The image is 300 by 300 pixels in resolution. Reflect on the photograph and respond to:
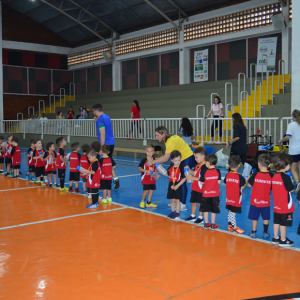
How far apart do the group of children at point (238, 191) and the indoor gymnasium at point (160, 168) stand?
2 centimetres

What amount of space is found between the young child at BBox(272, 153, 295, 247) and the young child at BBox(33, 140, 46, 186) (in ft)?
20.1

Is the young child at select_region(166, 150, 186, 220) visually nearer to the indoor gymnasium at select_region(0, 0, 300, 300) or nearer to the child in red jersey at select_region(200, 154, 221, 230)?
the indoor gymnasium at select_region(0, 0, 300, 300)

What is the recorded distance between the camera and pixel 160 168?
19.6 ft

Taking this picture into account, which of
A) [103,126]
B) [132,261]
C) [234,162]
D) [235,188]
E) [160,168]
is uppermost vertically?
[103,126]

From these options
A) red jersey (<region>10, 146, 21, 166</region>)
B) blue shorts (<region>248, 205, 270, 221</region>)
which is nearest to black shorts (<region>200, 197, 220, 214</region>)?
blue shorts (<region>248, 205, 270, 221</region>)

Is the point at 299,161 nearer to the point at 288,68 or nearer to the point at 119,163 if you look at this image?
the point at 119,163

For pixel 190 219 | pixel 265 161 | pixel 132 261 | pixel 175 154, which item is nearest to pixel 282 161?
pixel 265 161

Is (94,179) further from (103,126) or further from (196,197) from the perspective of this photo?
(196,197)

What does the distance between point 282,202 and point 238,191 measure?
688 mm

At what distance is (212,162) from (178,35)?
54.4ft

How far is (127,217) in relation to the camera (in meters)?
6.12

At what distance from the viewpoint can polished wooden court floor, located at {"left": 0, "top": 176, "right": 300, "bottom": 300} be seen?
3400 mm

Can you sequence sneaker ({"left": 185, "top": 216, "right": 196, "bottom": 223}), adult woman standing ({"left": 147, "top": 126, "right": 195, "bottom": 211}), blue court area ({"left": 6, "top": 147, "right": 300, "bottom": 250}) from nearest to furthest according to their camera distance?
blue court area ({"left": 6, "top": 147, "right": 300, "bottom": 250}), sneaker ({"left": 185, "top": 216, "right": 196, "bottom": 223}), adult woman standing ({"left": 147, "top": 126, "right": 195, "bottom": 211})

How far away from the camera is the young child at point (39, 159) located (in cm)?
898
